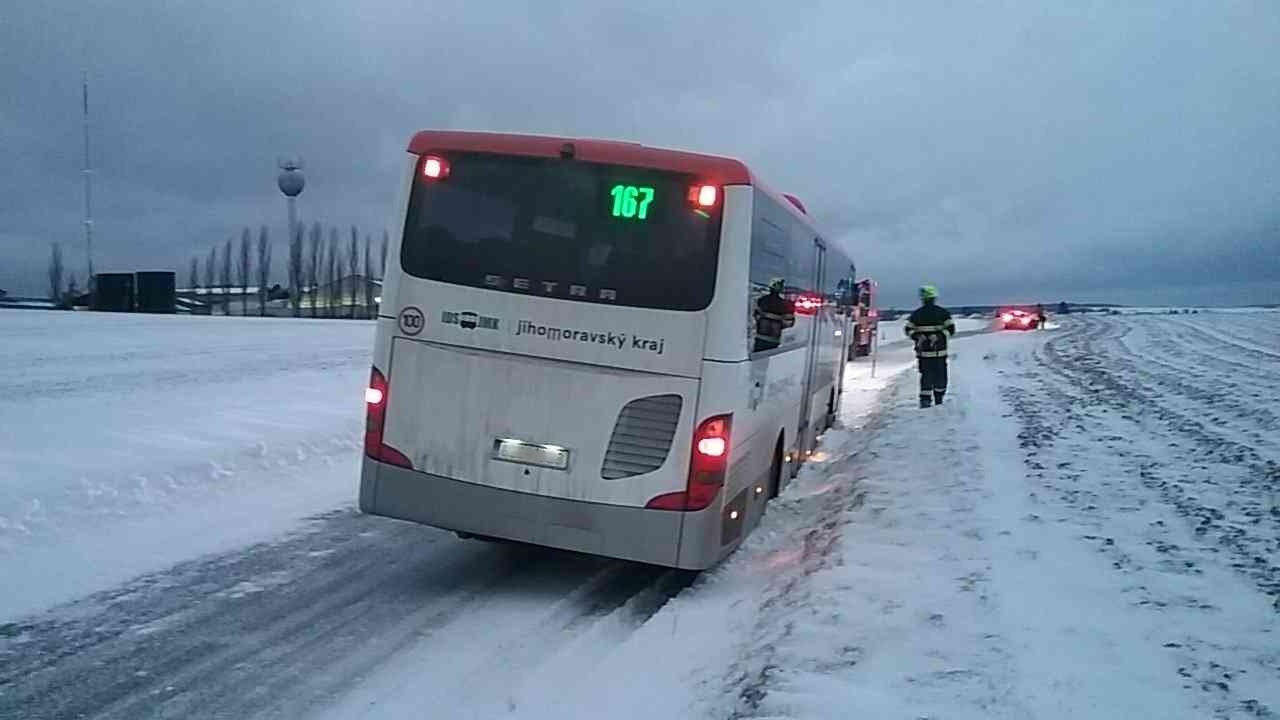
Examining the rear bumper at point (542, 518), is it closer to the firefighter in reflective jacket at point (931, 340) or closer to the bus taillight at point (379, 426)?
the bus taillight at point (379, 426)

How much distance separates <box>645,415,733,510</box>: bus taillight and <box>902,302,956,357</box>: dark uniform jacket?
9952 mm

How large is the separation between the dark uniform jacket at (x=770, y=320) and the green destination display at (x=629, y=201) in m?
1.33

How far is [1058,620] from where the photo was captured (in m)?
6.53

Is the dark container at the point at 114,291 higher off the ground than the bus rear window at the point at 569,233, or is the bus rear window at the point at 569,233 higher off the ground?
the bus rear window at the point at 569,233

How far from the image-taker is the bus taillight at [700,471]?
24.8ft

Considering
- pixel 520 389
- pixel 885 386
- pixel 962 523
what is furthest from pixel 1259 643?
pixel 885 386

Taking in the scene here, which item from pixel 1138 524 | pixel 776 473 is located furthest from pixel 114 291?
pixel 1138 524

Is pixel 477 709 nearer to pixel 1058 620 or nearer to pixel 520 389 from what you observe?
pixel 520 389

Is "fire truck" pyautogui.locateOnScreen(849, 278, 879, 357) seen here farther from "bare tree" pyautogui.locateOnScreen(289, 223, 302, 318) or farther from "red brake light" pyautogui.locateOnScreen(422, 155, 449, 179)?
"bare tree" pyautogui.locateOnScreen(289, 223, 302, 318)

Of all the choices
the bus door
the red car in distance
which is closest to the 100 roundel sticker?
the bus door

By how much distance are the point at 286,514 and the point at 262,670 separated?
4.70 metres

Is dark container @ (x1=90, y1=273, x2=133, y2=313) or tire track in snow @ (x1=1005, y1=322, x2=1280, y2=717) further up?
tire track in snow @ (x1=1005, y1=322, x2=1280, y2=717)

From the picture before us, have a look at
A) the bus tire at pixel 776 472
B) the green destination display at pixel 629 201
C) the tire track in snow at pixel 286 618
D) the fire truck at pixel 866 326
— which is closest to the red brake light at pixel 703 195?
the green destination display at pixel 629 201

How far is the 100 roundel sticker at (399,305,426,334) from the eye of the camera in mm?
7832
